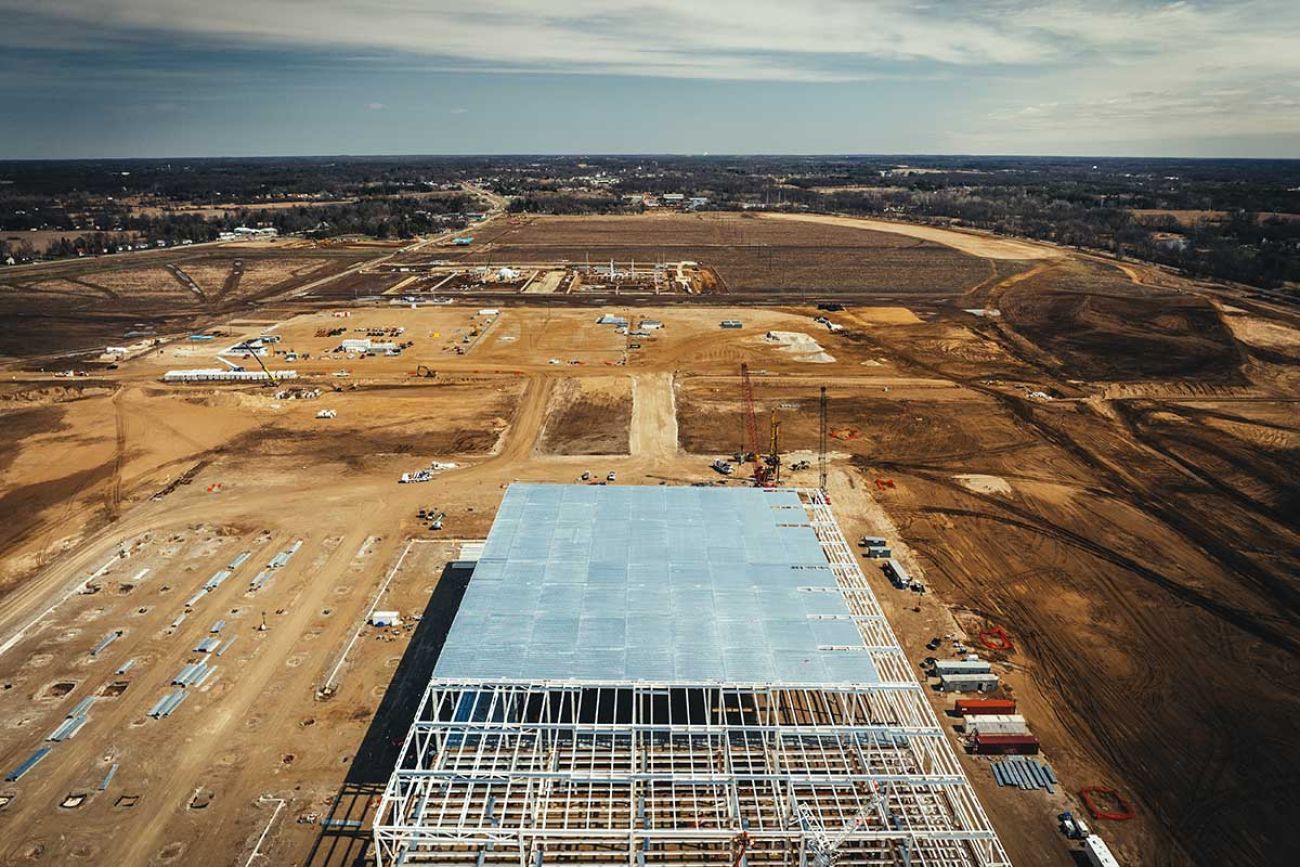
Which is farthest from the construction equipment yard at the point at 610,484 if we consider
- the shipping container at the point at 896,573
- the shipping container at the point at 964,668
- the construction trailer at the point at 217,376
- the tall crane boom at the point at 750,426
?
the shipping container at the point at 964,668

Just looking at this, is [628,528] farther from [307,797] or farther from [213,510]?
[213,510]

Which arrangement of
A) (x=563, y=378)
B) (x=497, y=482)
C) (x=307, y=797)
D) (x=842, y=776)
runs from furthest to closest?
1. (x=563, y=378)
2. (x=497, y=482)
3. (x=307, y=797)
4. (x=842, y=776)

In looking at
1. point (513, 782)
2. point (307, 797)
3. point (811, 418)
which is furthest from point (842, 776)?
point (811, 418)

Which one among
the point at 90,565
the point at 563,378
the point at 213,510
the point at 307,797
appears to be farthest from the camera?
the point at 563,378

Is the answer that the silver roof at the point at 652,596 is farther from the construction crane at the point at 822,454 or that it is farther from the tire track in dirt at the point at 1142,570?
the tire track in dirt at the point at 1142,570

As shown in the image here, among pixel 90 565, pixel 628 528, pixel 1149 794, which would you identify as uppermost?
pixel 628 528

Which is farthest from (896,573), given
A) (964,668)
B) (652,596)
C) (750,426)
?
(750,426)

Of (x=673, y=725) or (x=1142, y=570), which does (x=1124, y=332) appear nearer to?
(x=1142, y=570)

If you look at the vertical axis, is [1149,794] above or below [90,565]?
below
